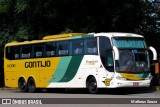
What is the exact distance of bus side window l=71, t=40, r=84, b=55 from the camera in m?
27.5

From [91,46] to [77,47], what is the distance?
1.20 metres

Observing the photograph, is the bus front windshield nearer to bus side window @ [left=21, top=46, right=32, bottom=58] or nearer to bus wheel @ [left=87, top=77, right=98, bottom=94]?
bus wheel @ [left=87, top=77, right=98, bottom=94]

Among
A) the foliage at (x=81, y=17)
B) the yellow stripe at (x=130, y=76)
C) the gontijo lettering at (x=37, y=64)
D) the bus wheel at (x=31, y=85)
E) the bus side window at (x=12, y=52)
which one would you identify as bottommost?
the bus wheel at (x=31, y=85)

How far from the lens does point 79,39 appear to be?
27.7 meters

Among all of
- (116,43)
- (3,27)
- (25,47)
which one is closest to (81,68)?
(116,43)

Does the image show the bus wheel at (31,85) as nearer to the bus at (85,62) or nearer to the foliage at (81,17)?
the bus at (85,62)

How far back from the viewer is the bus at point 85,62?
25.8 meters

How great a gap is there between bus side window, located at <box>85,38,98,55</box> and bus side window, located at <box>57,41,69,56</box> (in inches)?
67.4

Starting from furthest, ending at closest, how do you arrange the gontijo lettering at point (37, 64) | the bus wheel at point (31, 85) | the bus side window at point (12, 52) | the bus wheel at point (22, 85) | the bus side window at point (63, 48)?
1. the bus side window at point (12, 52)
2. the bus wheel at point (22, 85)
3. the bus wheel at point (31, 85)
4. the gontijo lettering at point (37, 64)
5. the bus side window at point (63, 48)

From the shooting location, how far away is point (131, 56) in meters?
26.0

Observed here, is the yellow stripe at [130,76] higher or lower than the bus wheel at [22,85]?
higher

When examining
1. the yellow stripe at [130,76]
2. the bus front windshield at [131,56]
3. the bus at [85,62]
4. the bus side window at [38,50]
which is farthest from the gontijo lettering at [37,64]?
the yellow stripe at [130,76]

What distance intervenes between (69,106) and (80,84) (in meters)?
9.51

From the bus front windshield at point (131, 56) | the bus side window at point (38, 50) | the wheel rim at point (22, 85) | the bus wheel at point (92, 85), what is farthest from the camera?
the wheel rim at point (22, 85)
